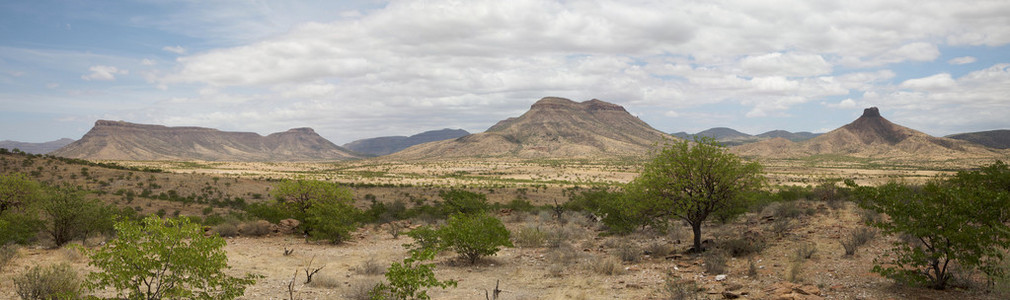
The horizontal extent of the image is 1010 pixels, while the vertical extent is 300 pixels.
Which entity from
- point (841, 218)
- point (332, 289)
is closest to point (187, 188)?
point (332, 289)

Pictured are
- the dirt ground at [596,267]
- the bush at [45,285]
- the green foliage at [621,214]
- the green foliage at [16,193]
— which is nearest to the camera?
the bush at [45,285]

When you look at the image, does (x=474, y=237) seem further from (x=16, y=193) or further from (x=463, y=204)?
(x=16, y=193)

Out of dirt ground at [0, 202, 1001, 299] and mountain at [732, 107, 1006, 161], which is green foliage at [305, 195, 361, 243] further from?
mountain at [732, 107, 1006, 161]

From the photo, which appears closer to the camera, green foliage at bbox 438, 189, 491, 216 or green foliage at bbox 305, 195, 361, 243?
green foliage at bbox 305, 195, 361, 243

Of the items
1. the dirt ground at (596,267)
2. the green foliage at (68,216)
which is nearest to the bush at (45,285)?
the dirt ground at (596,267)

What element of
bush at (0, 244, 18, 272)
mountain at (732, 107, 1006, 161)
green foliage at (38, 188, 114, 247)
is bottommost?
bush at (0, 244, 18, 272)

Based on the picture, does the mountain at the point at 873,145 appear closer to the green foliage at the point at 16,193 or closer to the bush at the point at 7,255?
the bush at the point at 7,255

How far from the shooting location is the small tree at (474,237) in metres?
15.1

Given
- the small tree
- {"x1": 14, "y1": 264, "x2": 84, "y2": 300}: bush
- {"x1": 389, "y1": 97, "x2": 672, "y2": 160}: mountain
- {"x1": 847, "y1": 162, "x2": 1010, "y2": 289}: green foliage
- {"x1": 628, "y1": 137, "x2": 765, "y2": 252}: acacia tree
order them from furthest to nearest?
1. {"x1": 389, "y1": 97, "x2": 672, "y2": 160}: mountain
2. the small tree
3. {"x1": 628, "y1": 137, "x2": 765, "y2": 252}: acacia tree
4. {"x1": 14, "y1": 264, "x2": 84, "y2": 300}: bush
5. {"x1": 847, "y1": 162, "x2": 1010, "y2": 289}: green foliage

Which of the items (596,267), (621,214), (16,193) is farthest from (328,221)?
(621,214)

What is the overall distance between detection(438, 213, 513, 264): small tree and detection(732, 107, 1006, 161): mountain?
147m

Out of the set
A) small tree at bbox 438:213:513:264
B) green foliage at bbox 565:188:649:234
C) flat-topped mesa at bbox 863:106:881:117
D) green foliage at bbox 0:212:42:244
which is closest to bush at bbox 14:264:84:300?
green foliage at bbox 0:212:42:244

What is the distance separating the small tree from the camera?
594 inches

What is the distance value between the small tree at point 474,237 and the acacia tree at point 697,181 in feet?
15.7
